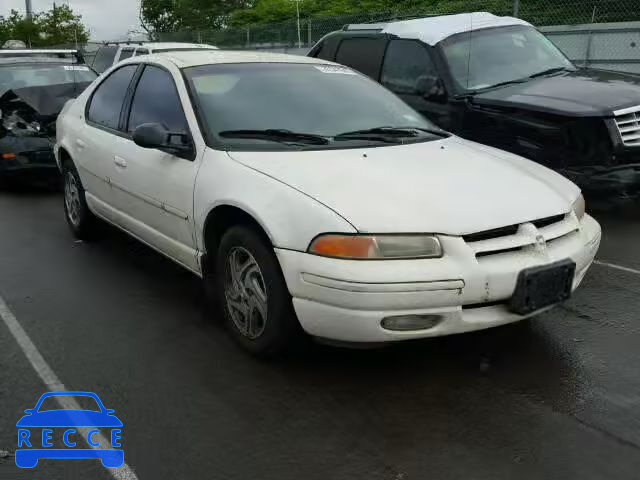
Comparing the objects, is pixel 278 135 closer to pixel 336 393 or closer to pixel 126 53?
pixel 336 393

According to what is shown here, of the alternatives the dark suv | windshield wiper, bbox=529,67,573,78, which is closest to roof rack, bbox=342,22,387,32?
the dark suv

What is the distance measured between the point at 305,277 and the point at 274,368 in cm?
64

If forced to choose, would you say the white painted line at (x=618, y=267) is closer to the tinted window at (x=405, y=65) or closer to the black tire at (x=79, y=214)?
the tinted window at (x=405, y=65)

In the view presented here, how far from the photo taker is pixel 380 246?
3.19 m

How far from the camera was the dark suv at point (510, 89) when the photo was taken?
591 cm

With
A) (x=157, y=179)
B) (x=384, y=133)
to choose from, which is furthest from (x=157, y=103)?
(x=384, y=133)

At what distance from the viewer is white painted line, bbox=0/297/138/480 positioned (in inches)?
111

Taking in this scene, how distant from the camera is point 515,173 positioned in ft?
12.7

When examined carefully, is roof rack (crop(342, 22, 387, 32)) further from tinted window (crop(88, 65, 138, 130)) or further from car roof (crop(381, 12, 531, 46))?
tinted window (crop(88, 65, 138, 130))

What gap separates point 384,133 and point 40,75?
23.1 ft

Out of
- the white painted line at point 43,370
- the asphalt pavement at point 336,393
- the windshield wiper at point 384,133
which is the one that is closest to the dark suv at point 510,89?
the asphalt pavement at point 336,393

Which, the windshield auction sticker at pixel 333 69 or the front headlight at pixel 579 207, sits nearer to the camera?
the front headlight at pixel 579 207

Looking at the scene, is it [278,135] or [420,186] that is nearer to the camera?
[420,186]

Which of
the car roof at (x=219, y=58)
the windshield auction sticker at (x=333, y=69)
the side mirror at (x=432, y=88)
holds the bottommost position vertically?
the side mirror at (x=432, y=88)
